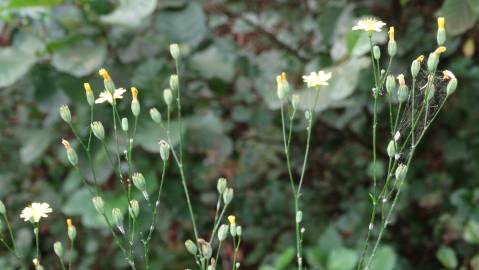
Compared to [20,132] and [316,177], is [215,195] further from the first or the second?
[20,132]

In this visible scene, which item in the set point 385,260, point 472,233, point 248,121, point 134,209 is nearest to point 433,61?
point 134,209

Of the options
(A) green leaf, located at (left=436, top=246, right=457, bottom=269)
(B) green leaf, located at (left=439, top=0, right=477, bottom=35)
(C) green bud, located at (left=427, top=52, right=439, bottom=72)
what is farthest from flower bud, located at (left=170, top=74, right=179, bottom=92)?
(A) green leaf, located at (left=436, top=246, right=457, bottom=269)

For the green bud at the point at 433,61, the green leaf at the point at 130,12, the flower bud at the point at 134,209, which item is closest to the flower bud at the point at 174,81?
the flower bud at the point at 134,209

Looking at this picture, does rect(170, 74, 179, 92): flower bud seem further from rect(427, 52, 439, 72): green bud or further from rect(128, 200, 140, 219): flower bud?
rect(427, 52, 439, 72): green bud

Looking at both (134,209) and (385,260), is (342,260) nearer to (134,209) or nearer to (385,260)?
(385,260)

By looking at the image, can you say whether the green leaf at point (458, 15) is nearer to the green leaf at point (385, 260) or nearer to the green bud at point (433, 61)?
the green leaf at point (385, 260)

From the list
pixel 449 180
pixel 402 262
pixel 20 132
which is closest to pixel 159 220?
pixel 20 132
